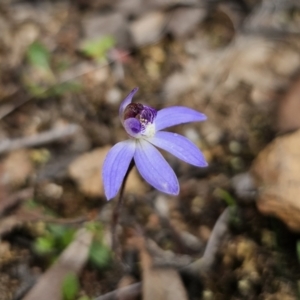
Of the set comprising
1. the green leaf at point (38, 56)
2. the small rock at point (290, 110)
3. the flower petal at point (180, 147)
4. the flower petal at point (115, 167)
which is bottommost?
the small rock at point (290, 110)

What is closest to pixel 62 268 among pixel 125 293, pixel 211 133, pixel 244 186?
pixel 125 293

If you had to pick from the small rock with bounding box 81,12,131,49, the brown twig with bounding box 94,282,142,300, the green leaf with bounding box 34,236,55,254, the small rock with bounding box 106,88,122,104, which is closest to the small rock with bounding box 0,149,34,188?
the green leaf with bounding box 34,236,55,254

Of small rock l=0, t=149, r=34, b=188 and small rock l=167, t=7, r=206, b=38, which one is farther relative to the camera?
small rock l=167, t=7, r=206, b=38

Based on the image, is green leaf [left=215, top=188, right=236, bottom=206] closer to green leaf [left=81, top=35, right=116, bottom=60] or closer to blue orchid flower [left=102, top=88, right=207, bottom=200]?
blue orchid flower [left=102, top=88, right=207, bottom=200]

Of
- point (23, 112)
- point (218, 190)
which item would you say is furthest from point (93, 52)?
point (218, 190)

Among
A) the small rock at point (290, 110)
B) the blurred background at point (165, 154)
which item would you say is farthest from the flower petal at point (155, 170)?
the small rock at point (290, 110)

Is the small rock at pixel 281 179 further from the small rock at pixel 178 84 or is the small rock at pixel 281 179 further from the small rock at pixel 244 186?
the small rock at pixel 178 84

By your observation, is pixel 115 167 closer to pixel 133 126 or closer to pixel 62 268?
pixel 133 126
